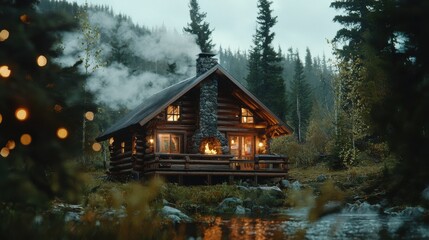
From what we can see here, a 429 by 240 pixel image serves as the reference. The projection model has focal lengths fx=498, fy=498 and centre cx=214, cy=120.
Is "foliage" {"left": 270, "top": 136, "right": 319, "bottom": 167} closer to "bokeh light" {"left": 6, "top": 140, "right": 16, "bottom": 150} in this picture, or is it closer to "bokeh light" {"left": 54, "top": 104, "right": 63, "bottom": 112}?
"bokeh light" {"left": 54, "top": 104, "right": 63, "bottom": 112}

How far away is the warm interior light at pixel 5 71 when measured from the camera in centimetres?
306

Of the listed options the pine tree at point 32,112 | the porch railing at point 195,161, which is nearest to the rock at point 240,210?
the porch railing at point 195,161

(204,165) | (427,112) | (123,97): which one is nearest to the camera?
(427,112)

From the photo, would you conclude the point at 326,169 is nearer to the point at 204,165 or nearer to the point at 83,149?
the point at 204,165

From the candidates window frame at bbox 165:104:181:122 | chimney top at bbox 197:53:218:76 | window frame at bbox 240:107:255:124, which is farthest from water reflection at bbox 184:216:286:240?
window frame at bbox 240:107:255:124

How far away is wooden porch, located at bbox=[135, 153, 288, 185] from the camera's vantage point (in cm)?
2378

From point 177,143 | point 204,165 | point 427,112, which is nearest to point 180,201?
point 204,165

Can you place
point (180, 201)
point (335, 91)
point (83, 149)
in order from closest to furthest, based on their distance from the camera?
point (83, 149) → point (180, 201) → point (335, 91)

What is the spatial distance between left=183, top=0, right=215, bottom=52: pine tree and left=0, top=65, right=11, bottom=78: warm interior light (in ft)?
176

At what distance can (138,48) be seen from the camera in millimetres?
121625

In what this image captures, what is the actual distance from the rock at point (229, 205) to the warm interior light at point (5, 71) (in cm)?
1381

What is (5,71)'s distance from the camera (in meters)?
3.09

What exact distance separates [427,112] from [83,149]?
223 cm

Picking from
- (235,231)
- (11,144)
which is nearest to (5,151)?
(11,144)
